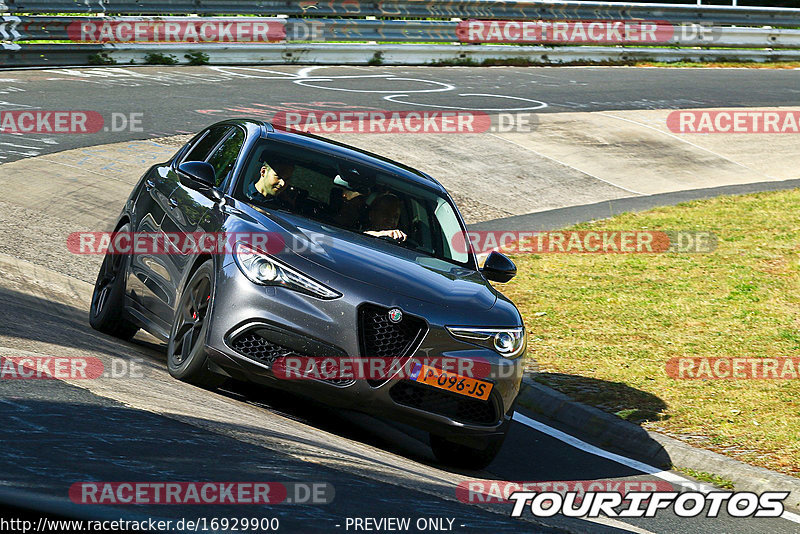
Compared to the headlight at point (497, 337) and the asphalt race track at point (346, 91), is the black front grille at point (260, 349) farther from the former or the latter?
the asphalt race track at point (346, 91)

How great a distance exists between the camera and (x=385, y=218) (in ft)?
24.8

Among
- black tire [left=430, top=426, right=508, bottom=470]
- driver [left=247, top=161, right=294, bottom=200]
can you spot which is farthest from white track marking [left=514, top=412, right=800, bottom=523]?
driver [left=247, top=161, right=294, bottom=200]

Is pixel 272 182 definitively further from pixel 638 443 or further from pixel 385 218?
pixel 638 443

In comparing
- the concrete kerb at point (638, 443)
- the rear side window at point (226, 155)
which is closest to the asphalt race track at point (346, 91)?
the rear side window at point (226, 155)

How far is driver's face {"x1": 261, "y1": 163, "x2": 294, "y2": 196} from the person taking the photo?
7.37m

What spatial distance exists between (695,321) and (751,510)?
432cm

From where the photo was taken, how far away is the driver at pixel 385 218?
745cm

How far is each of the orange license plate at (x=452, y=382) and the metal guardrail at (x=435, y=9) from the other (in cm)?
1563

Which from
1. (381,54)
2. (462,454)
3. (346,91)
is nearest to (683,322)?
(462,454)

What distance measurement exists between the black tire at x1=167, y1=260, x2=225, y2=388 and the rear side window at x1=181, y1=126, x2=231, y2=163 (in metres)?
1.78

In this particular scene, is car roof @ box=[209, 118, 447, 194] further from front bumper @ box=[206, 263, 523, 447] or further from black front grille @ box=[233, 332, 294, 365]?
black front grille @ box=[233, 332, 294, 365]

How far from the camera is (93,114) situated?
16188mm

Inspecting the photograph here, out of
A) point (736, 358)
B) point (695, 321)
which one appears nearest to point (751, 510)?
point (736, 358)

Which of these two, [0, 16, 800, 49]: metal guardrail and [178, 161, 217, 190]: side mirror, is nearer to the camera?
[178, 161, 217, 190]: side mirror
